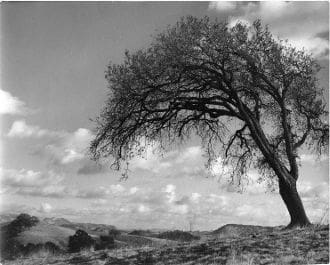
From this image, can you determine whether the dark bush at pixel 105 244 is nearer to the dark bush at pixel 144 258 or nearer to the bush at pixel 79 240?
the bush at pixel 79 240

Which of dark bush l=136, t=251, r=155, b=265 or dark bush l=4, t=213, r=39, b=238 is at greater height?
dark bush l=4, t=213, r=39, b=238

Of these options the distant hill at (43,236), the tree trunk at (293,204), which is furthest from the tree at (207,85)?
the distant hill at (43,236)

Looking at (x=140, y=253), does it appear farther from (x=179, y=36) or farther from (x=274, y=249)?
(x=179, y=36)

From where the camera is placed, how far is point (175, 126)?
2444 cm

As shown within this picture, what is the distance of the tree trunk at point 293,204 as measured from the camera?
830 inches

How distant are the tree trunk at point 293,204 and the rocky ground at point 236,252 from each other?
5.17 feet

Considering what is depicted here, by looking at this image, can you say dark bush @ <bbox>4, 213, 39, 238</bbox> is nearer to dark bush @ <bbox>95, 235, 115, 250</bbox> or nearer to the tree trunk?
dark bush @ <bbox>95, 235, 115, 250</bbox>

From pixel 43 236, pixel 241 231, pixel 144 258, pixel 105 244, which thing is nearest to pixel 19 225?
pixel 43 236

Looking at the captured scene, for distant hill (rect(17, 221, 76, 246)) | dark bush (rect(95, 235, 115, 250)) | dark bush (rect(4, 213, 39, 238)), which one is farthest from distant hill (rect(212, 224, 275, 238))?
dark bush (rect(4, 213, 39, 238))

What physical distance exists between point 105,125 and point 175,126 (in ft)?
12.7

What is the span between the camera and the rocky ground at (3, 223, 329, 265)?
1515cm

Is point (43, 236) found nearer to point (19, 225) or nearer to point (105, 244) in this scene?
point (19, 225)

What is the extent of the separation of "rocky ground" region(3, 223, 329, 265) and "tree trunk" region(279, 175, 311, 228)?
5.17ft

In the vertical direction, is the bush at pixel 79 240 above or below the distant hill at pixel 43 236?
below
